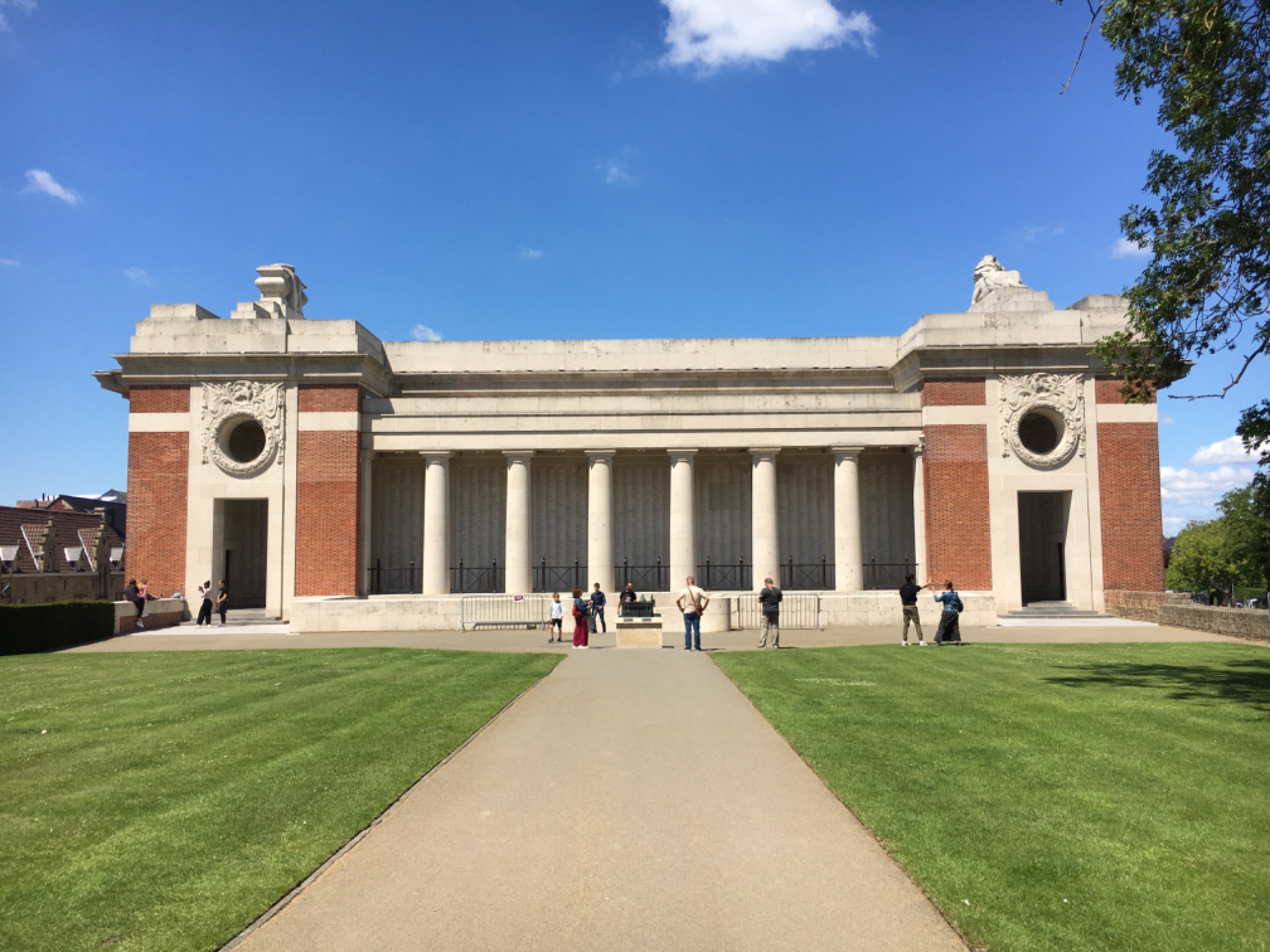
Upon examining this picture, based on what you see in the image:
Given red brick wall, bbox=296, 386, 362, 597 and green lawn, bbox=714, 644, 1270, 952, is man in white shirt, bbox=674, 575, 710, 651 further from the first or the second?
red brick wall, bbox=296, 386, 362, 597

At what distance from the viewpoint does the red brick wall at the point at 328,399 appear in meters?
32.9

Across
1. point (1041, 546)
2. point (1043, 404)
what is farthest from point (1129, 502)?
point (1043, 404)

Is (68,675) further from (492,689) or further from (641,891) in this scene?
(641,891)

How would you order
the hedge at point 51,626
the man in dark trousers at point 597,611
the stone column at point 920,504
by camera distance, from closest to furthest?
the hedge at point 51,626
the man in dark trousers at point 597,611
the stone column at point 920,504

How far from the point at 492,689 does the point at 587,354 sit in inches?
984

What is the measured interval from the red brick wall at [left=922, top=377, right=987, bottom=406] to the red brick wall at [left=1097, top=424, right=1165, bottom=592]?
4792mm

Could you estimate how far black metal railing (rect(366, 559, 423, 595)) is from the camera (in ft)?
118

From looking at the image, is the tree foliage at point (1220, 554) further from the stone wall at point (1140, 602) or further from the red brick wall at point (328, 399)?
the red brick wall at point (328, 399)

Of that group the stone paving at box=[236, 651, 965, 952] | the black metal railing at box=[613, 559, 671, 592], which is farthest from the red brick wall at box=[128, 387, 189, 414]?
the stone paving at box=[236, 651, 965, 952]

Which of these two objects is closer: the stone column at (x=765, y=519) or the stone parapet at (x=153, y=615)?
the stone parapet at (x=153, y=615)

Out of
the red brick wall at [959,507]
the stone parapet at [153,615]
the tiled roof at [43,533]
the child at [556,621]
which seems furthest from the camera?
the tiled roof at [43,533]

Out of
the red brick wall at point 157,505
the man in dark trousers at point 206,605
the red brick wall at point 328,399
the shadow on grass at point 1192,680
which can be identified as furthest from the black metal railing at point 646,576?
the shadow on grass at point 1192,680

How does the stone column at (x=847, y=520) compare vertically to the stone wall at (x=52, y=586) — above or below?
above

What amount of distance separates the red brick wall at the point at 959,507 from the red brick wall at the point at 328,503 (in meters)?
22.3
